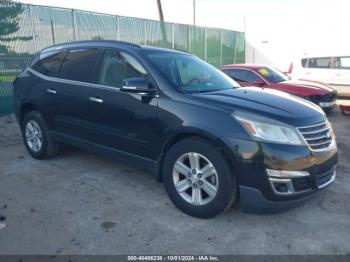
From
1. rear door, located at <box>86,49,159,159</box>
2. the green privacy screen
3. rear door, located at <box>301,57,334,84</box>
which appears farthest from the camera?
rear door, located at <box>301,57,334,84</box>

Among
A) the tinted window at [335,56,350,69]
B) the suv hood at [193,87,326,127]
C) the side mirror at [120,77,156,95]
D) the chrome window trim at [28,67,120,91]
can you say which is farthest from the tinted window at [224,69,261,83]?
the side mirror at [120,77,156,95]

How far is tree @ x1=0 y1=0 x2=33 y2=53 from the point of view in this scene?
26.4 feet

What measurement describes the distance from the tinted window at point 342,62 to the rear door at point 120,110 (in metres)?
10.3

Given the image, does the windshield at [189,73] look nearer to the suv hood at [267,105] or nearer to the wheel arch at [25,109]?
the suv hood at [267,105]

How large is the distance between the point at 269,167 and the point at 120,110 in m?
1.84

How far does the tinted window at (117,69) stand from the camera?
400cm

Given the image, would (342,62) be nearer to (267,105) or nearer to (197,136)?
(267,105)

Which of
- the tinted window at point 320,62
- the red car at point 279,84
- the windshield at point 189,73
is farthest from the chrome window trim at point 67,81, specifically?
the tinted window at point 320,62

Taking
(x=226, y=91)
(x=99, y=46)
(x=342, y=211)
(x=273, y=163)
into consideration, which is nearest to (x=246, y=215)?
(x=273, y=163)

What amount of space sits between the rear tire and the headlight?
10.6ft

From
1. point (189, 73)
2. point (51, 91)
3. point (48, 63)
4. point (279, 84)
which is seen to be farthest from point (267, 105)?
point (279, 84)

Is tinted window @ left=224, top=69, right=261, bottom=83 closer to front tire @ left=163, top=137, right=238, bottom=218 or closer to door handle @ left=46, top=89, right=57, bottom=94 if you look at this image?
door handle @ left=46, top=89, right=57, bottom=94

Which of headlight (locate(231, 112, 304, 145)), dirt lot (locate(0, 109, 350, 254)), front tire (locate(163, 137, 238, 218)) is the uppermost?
headlight (locate(231, 112, 304, 145))

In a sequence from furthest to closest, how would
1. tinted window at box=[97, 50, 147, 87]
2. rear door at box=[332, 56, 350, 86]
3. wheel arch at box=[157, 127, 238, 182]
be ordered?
rear door at box=[332, 56, 350, 86]
tinted window at box=[97, 50, 147, 87]
wheel arch at box=[157, 127, 238, 182]
